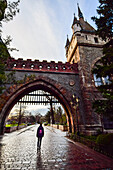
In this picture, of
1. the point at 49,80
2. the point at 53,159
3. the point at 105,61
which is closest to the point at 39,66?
the point at 49,80

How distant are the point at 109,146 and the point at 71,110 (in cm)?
676

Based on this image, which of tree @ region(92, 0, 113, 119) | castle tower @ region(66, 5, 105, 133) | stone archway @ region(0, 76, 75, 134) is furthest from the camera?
castle tower @ region(66, 5, 105, 133)

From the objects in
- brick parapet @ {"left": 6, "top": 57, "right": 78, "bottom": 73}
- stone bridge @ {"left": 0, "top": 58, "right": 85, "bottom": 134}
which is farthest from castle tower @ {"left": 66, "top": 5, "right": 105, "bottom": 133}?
brick parapet @ {"left": 6, "top": 57, "right": 78, "bottom": 73}

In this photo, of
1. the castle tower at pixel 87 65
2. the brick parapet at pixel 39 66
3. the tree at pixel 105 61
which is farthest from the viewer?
the brick parapet at pixel 39 66

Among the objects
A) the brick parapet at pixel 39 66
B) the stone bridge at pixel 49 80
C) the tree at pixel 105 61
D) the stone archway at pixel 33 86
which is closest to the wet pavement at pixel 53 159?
the tree at pixel 105 61

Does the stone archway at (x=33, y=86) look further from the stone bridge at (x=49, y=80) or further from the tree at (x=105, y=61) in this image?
the tree at (x=105, y=61)

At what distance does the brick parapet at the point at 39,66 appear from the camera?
38.7ft

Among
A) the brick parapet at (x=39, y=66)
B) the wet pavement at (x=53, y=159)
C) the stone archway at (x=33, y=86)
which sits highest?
the brick parapet at (x=39, y=66)

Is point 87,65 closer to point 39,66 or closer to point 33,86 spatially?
point 39,66

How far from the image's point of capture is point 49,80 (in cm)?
1202

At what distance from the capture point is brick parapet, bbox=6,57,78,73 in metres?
11.8

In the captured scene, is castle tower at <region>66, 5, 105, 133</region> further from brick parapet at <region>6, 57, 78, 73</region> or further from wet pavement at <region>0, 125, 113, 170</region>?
wet pavement at <region>0, 125, 113, 170</region>

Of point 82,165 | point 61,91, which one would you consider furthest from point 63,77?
point 82,165

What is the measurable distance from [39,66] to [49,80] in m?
2.33
